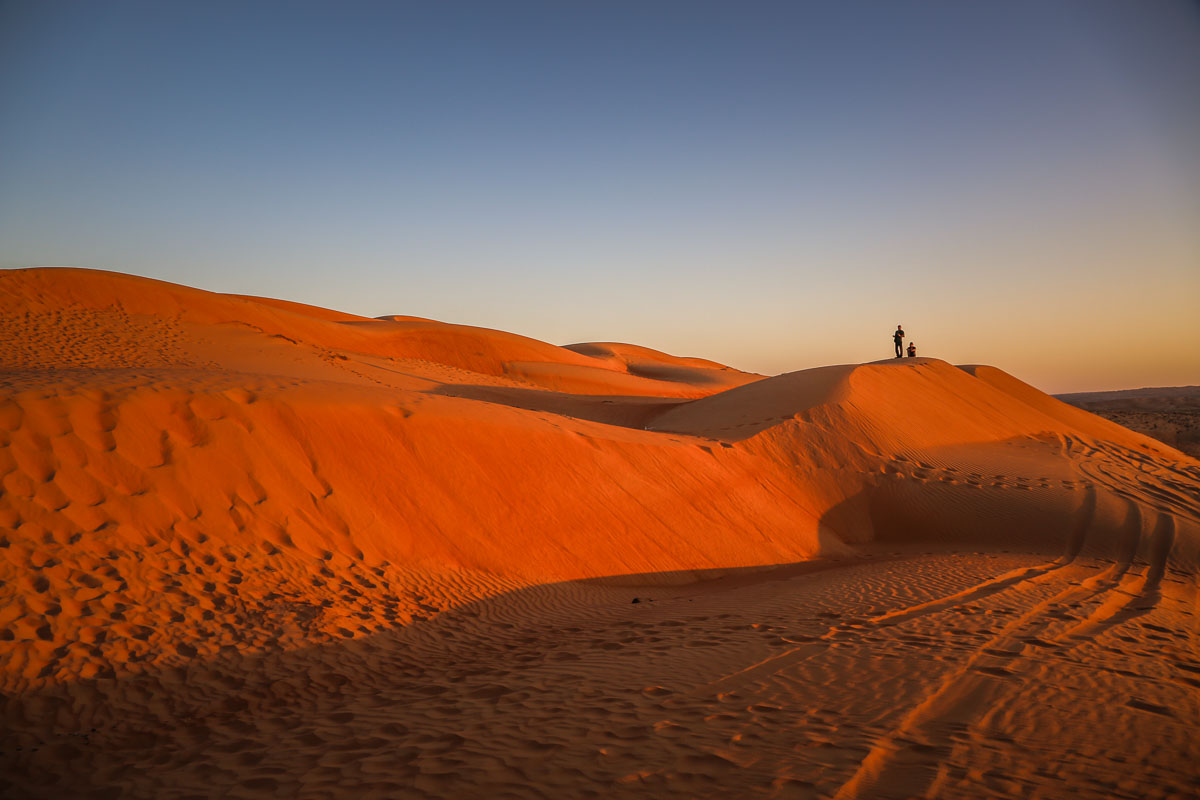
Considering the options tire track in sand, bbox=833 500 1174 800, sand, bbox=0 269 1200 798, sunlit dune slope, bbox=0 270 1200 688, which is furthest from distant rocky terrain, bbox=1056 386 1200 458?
tire track in sand, bbox=833 500 1174 800

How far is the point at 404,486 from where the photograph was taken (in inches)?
341

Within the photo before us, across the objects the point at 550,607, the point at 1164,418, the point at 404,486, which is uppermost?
the point at 1164,418

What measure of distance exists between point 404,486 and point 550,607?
2666mm

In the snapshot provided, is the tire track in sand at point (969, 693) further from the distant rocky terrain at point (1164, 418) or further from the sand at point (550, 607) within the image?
the distant rocky terrain at point (1164, 418)

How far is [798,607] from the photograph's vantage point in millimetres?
7098

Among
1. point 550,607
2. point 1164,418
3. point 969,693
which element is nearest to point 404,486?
point 550,607

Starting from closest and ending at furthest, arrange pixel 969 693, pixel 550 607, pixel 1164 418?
pixel 969 693 → pixel 550 607 → pixel 1164 418

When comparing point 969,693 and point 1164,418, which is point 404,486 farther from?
point 1164,418

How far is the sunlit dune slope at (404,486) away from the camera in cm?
591

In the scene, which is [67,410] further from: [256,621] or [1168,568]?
[1168,568]

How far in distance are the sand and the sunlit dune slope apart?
0.15 feet

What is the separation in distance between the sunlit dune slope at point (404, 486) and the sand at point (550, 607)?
5 cm

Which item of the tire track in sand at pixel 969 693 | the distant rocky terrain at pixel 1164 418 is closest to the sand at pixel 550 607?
the tire track in sand at pixel 969 693

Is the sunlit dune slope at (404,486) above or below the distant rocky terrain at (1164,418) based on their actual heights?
below
